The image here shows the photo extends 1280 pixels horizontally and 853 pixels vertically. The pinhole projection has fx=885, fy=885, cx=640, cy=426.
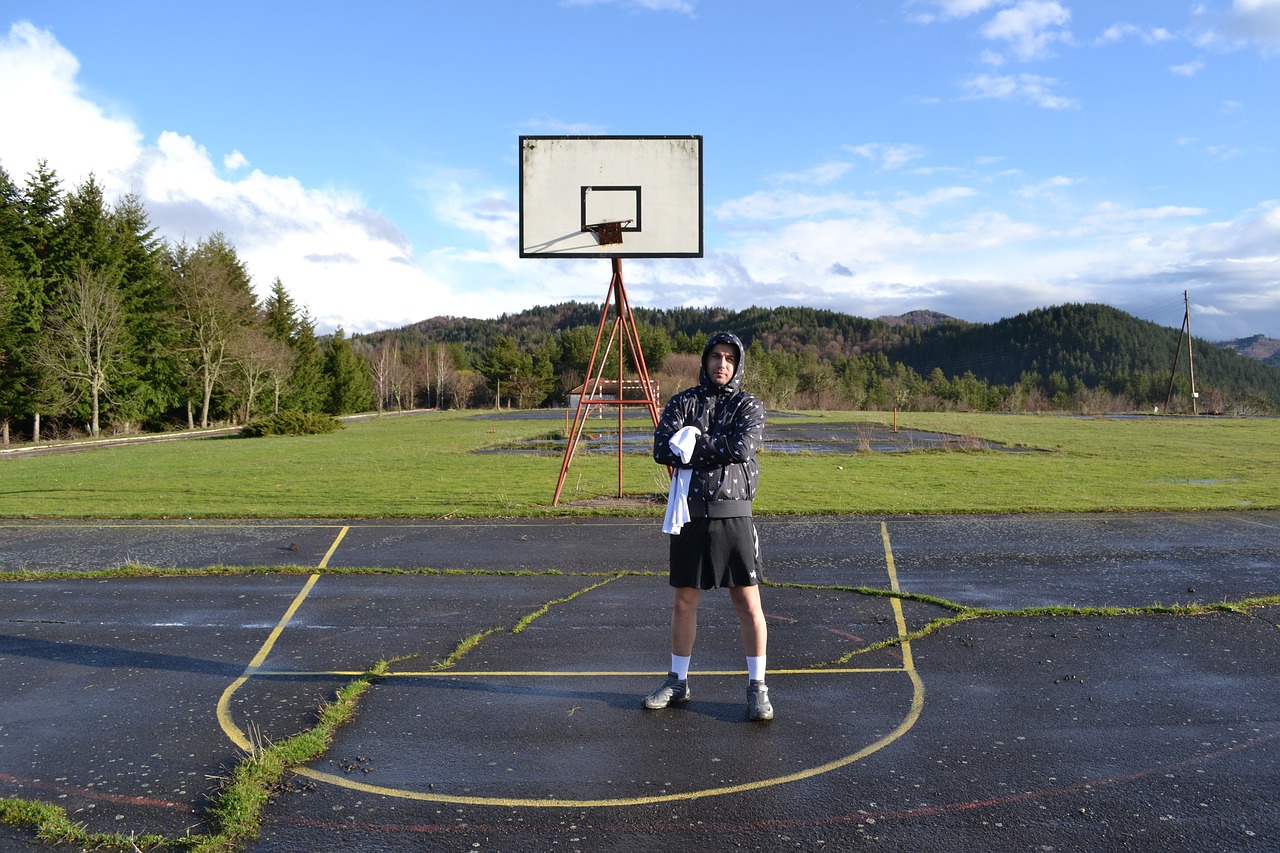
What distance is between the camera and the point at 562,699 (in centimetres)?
528

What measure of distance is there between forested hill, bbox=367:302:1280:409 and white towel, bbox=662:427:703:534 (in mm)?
97662

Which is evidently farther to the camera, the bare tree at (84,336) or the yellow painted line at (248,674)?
the bare tree at (84,336)

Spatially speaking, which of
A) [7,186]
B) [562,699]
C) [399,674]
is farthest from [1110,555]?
[7,186]

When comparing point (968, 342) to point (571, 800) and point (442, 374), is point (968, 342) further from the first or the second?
point (571, 800)

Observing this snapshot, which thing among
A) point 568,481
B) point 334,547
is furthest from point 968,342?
point 334,547

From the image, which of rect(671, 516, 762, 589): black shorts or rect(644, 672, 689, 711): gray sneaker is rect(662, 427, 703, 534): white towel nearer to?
rect(671, 516, 762, 589): black shorts

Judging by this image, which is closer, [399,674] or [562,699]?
[562,699]

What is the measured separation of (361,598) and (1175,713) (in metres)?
6.30

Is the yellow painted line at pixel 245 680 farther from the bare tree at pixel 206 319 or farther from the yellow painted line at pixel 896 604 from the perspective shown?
the bare tree at pixel 206 319

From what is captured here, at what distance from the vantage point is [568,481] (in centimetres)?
1714

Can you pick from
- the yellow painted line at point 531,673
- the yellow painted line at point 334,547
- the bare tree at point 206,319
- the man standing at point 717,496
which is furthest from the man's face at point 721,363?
the bare tree at point 206,319

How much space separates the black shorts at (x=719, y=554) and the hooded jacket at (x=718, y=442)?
0.06 metres

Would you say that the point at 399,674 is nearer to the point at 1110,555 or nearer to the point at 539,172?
the point at 1110,555

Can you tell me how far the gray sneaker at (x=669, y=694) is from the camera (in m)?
5.06
